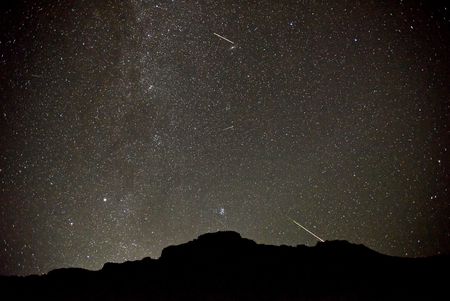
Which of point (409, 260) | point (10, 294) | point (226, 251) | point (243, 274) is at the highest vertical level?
point (409, 260)

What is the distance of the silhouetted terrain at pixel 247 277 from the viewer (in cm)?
1070

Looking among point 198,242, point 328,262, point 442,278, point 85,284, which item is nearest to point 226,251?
point 198,242

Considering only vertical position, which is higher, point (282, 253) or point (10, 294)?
point (282, 253)

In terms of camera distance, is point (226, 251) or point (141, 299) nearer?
point (141, 299)

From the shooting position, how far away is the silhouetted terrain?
10703 mm

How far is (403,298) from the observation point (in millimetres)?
10180

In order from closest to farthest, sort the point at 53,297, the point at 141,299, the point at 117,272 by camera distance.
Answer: the point at 141,299, the point at 53,297, the point at 117,272

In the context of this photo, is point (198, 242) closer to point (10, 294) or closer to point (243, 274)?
point (243, 274)

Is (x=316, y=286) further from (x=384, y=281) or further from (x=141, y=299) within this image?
(x=141, y=299)

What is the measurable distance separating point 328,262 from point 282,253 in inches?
61.9

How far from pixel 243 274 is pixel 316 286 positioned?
217cm

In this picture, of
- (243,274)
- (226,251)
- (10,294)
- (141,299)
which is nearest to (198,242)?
(226,251)

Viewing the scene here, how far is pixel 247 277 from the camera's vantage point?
11.7 m

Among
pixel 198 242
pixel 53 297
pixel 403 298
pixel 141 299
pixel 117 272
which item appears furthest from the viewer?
pixel 198 242
